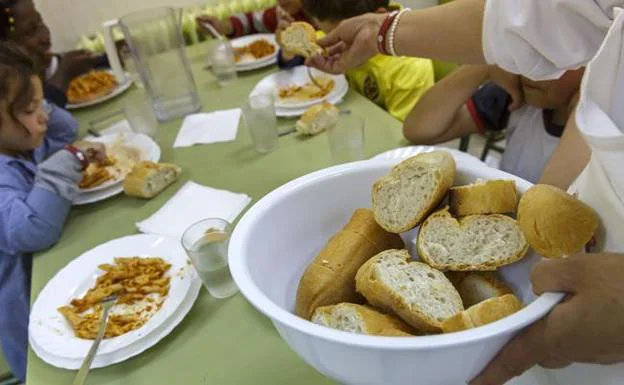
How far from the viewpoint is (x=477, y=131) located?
1.32 m

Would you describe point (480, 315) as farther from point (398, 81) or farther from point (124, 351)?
point (398, 81)

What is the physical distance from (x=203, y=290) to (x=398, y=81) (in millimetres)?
983

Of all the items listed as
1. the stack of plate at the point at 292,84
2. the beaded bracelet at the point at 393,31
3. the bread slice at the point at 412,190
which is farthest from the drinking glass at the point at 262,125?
the bread slice at the point at 412,190

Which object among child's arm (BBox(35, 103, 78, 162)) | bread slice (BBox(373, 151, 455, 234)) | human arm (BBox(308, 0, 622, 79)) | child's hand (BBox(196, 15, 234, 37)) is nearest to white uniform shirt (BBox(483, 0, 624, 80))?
human arm (BBox(308, 0, 622, 79))

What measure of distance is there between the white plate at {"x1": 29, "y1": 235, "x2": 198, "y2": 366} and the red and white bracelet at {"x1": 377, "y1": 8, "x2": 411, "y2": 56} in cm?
60

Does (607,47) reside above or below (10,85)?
above

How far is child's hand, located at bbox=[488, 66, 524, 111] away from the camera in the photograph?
1.09 meters

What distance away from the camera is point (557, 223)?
416 millimetres

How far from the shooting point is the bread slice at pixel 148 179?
1088 mm

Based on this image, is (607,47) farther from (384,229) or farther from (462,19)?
(462,19)

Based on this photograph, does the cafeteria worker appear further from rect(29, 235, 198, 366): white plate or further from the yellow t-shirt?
the yellow t-shirt

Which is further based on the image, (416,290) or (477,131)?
(477,131)

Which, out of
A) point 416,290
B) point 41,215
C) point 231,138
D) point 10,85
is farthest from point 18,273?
point 416,290

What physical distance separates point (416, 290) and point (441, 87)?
874mm
